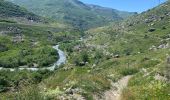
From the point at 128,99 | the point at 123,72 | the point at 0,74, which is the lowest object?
the point at 0,74

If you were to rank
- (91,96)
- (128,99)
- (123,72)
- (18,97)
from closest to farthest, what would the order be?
(18,97) < (128,99) < (91,96) < (123,72)

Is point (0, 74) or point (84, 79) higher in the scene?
point (84, 79)

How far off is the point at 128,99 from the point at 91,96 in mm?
4116

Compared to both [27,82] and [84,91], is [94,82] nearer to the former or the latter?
[84,91]

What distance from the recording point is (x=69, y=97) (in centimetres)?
2506

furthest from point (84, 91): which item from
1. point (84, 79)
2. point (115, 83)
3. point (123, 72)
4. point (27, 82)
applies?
point (123, 72)

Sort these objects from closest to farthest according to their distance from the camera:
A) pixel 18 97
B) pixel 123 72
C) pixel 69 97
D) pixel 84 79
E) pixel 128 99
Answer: pixel 18 97
pixel 128 99
pixel 69 97
pixel 84 79
pixel 123 72

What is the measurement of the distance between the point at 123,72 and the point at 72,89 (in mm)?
15661

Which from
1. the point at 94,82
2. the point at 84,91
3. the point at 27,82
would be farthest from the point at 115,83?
the point at 27,82

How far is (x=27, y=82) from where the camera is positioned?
70.6 ft

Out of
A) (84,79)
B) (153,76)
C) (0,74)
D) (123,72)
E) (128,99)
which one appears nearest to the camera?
(128,99)

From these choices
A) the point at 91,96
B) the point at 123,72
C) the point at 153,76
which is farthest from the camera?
the point at 123,72

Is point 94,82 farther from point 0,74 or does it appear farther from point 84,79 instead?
point 0,74

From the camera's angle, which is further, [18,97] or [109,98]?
[109,98]
